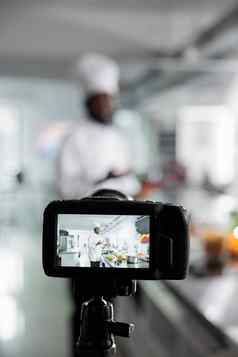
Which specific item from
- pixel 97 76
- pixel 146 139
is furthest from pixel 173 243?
pixel 146 139

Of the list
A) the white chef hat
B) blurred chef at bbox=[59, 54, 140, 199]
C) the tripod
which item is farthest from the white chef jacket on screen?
the tripod

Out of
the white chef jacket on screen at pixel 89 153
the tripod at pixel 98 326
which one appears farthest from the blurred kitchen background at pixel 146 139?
the tripod at pixel 98 326

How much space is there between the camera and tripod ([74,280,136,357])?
92 cm

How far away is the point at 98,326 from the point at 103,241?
12cm

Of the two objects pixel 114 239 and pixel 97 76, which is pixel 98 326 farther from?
pixel 97 76

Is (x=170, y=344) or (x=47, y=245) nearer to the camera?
(x=47, y=245)

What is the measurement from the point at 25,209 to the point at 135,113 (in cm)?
137

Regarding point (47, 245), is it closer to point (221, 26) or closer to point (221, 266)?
point (221, 266)

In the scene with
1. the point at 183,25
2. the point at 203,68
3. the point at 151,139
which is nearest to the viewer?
the point at 183,25

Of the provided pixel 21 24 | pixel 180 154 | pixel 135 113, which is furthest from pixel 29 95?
pixel 21 24

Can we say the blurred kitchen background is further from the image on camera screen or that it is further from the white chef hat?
the image on camera screen

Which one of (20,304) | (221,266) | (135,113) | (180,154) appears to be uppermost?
(135,113)

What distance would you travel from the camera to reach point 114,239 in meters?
0.89

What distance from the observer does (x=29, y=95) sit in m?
6.78
